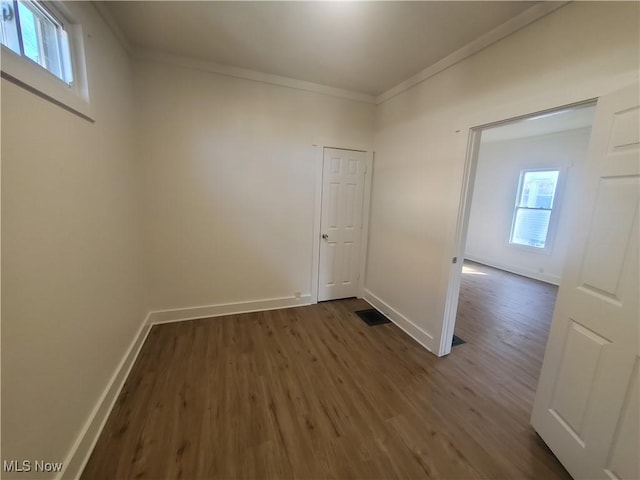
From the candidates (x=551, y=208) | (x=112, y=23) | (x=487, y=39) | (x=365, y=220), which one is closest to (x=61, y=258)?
(x=112, y=23)

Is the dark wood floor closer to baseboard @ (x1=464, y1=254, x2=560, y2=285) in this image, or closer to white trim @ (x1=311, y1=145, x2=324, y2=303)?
white trim @ (x1=311, y1=145, x2=324, y2=303)

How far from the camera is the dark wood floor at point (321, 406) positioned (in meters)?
1.38

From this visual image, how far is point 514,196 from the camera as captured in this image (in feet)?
17.6

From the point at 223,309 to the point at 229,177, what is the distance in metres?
1.57

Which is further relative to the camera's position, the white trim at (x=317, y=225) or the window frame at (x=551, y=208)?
the window frame at (x=551, y=208)

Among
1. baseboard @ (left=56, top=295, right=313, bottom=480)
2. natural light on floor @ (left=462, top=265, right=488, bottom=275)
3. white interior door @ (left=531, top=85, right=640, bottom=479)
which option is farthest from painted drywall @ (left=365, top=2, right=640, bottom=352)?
natural light on floor @ (left=462, top=265, right=488, bottom=275)

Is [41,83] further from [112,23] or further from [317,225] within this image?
[317,225]

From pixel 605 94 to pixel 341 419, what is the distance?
2432 millimetres

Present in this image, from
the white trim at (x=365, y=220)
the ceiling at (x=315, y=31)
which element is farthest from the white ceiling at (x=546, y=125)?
the ceiling at (x=315, y=31)

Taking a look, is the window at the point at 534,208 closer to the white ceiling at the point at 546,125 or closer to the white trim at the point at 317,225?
the white ceiling at the point at 546,125

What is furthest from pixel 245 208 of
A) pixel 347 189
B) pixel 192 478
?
pixel 192 478

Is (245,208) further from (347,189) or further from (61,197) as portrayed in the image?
(61,197)

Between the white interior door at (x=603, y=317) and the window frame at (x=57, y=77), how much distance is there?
260 centimetres

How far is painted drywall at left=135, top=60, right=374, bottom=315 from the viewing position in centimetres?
248
